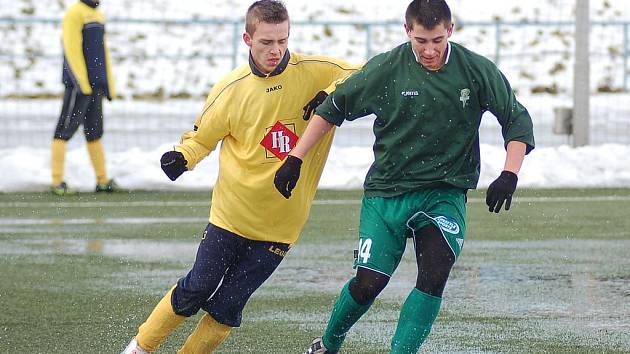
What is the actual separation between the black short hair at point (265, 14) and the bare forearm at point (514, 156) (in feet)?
3.60

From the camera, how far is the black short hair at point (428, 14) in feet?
18.9

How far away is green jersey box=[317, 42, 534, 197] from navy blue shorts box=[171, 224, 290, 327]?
60 cm

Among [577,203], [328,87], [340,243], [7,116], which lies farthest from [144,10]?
[328,87]

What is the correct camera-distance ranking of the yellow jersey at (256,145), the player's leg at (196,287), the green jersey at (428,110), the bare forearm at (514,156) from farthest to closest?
1. the yellow jersey at (256,145)
2. the player's leg at (196,287)
3. the green jersey at (428,110)
4. the bare forearm at (514,156)

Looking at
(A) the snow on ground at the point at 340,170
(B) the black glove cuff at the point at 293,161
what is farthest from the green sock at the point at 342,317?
(A) the snow on ground at the point at 340,170

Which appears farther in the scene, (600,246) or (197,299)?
(600,246)

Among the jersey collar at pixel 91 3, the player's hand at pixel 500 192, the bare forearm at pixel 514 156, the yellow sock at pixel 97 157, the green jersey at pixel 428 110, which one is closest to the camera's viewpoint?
the player's hand at pixel 500 192

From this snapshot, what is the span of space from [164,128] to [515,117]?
17.2m

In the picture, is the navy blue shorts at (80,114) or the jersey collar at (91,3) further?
the jersey collar at (91,3)

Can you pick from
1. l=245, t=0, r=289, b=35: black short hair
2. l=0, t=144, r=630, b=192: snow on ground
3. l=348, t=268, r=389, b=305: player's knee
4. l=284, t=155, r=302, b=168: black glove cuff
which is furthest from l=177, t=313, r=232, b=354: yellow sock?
l=0, t=144, r=630, b=192: snow on ground

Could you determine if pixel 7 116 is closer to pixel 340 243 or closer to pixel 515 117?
pixel 340 243

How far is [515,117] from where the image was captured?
5852 mm

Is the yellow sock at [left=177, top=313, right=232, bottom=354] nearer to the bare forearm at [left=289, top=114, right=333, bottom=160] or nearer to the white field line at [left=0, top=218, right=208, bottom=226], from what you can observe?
the bare forearm at [left=289, top=114, right=333, bottom=160]

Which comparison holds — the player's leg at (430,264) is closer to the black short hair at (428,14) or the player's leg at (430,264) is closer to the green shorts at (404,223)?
the green shorts at (404,223)
